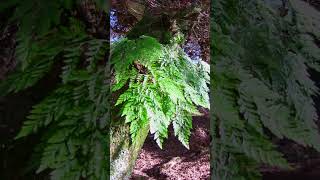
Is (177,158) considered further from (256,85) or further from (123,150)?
(256,85)

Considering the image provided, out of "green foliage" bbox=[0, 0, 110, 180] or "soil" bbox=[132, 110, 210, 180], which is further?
"soil" bbox=[132, 110, 210, 180]

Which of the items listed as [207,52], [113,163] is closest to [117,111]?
[113,163]

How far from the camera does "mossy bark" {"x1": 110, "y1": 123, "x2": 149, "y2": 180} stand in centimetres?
56

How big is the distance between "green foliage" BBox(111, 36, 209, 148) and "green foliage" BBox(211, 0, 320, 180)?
4 centimetres

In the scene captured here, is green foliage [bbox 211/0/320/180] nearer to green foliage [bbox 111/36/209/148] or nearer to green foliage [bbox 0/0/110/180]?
green foliage [bbox 111/36/209/148]

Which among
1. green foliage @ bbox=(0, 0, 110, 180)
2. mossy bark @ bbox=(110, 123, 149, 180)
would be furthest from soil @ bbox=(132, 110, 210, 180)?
green foliage @ bbox=(0, 0, 110, 180)

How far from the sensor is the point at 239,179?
0.50 m

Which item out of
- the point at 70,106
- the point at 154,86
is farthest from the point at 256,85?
the point at 70,106

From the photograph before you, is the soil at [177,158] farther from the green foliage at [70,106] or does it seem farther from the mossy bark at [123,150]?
the green foliage at [70,106]

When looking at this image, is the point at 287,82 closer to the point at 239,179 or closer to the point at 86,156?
the point at 239,179

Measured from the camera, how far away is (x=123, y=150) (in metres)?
0.59

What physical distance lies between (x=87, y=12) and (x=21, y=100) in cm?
15

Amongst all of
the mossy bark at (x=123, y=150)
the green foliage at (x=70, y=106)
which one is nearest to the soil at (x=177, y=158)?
the mossy bark at (x=123, y=150)

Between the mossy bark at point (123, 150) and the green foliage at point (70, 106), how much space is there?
77mm
